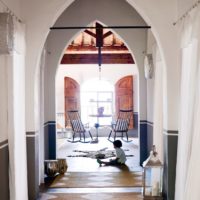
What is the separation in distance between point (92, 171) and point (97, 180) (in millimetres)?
760

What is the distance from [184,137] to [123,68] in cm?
972

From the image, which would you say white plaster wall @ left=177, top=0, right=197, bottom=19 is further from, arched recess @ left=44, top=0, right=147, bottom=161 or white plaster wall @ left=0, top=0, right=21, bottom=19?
arched recess @ left=44, top=0, right=147, bottom=161

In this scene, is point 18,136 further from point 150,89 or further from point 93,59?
point 93,59

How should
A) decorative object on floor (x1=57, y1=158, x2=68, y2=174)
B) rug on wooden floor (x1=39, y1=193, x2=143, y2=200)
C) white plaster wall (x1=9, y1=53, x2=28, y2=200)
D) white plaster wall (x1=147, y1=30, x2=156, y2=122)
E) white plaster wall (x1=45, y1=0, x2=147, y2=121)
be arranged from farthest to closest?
1. white plaster wall (x1=45, y1=0, x2=147, y2=121)
2. white plaster wall (x1=147, y1=30, x2=156, y2=122)
3. decorative object on floor (x1=57, y1=158, x2=68, y2=174)
4. rug on wooden floor (x1=39, y1=193, x2=143, y2=200)
5. white plaster wall (x1=9, y1=53, x2=28, y2=200)

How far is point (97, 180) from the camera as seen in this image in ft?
18.5

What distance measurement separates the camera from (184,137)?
Result: 3.44 m

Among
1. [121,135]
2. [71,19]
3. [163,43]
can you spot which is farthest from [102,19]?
[121,135]

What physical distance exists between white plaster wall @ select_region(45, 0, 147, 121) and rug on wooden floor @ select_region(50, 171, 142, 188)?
135cm

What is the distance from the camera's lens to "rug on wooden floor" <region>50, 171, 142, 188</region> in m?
5.30

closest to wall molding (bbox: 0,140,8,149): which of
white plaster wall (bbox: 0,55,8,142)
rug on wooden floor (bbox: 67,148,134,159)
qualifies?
white plaster wall (bbox: 0,55,8,142)

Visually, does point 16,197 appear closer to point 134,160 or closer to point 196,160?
point 196,160

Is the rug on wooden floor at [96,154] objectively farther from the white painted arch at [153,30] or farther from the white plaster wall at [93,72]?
the white plaster wall at [93,72]

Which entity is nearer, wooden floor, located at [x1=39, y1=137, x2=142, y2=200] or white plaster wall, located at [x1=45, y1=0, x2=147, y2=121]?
wooden floor, located at [x1=39, y1=137, x2=142, y2=200]

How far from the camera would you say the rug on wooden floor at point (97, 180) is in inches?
209
